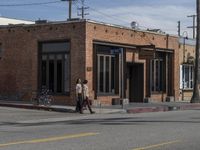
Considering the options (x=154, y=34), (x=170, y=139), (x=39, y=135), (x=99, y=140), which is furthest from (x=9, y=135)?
(x=154, y=34)

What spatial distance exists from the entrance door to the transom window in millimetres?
6490

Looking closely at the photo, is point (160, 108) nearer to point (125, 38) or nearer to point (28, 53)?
point (125, 38)

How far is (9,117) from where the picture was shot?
25484 mm

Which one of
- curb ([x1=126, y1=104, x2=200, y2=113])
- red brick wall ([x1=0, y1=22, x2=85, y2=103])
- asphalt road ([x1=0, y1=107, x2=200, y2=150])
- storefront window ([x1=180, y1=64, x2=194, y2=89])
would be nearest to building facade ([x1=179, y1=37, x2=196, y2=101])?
storefront window ([x1=180, y1=64, x2=194, y2=89])

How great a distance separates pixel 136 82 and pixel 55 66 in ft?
23.9

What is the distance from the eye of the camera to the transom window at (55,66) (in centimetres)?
3334

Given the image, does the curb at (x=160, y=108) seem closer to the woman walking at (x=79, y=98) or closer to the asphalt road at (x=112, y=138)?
the woman walking at (x=79, y=98)

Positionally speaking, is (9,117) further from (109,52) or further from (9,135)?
(109,52)

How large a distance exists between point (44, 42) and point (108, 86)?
16.2ft

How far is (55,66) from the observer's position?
3394cm

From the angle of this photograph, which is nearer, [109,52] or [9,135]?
[9,135]

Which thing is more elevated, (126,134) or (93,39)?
(93,39)

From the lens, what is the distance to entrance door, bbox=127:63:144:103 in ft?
127

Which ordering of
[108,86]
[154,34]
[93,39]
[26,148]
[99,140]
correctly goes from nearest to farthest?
[26,148] < [99,140] < [93,39] < [108,86] < [154,34]
